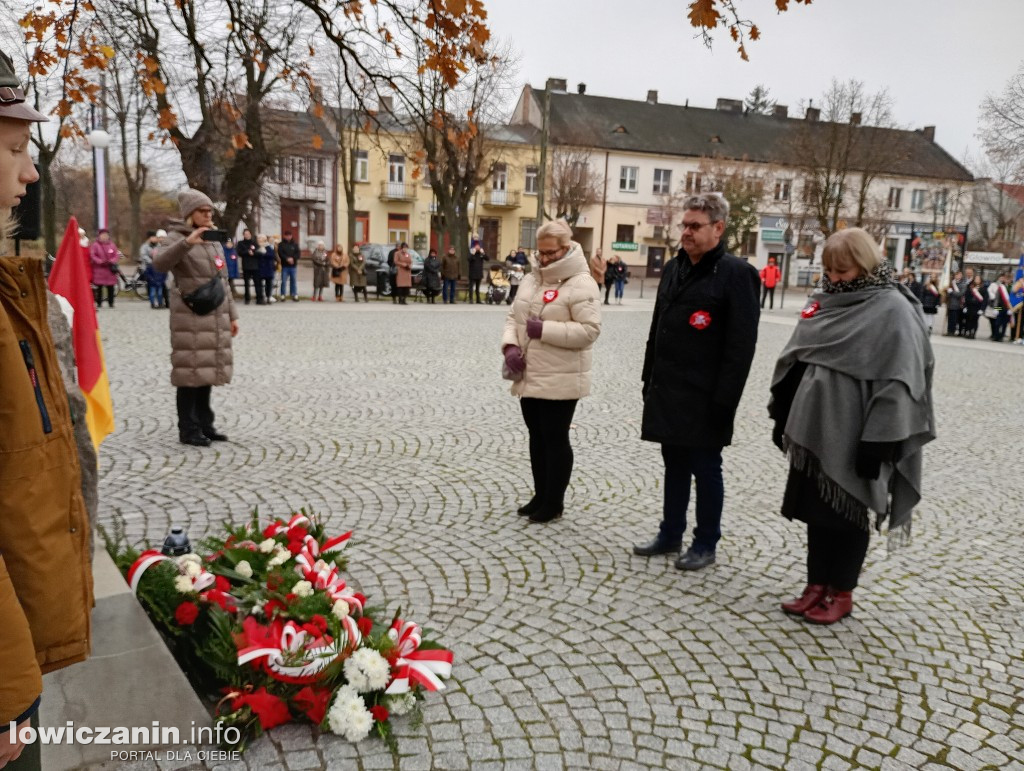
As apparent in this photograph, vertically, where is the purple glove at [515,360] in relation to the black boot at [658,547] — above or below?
above

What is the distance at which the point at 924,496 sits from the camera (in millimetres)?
5965

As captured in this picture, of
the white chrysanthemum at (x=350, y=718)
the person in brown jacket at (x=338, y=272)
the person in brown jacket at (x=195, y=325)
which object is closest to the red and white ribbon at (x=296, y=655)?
the white chrysanthemum at (x=350, y=718)

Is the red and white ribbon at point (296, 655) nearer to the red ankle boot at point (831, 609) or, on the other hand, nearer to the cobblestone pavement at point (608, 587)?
the cobblestone pavement at point (608, 587)

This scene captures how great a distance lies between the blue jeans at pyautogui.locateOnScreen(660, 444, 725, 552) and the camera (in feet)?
14.1

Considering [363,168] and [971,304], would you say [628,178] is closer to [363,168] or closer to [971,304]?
[363,168]

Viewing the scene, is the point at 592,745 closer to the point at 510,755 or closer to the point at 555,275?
the point at 510,755

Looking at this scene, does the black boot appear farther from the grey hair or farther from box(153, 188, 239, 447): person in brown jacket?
box(153, 188, 239, 447): person in brown jacket

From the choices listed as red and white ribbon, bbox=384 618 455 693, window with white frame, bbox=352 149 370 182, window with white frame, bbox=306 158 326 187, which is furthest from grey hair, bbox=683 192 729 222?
window with white frame, bbox=352 149 370 182

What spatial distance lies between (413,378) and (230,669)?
7.45 meters

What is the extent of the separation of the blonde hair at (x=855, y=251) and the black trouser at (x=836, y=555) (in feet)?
3.96

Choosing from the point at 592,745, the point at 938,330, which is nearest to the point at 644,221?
the point at 938,330

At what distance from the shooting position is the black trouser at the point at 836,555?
12.3ft

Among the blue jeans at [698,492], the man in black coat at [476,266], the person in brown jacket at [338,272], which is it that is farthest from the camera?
the man in black coat at [476,266]

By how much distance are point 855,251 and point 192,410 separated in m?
5.29
